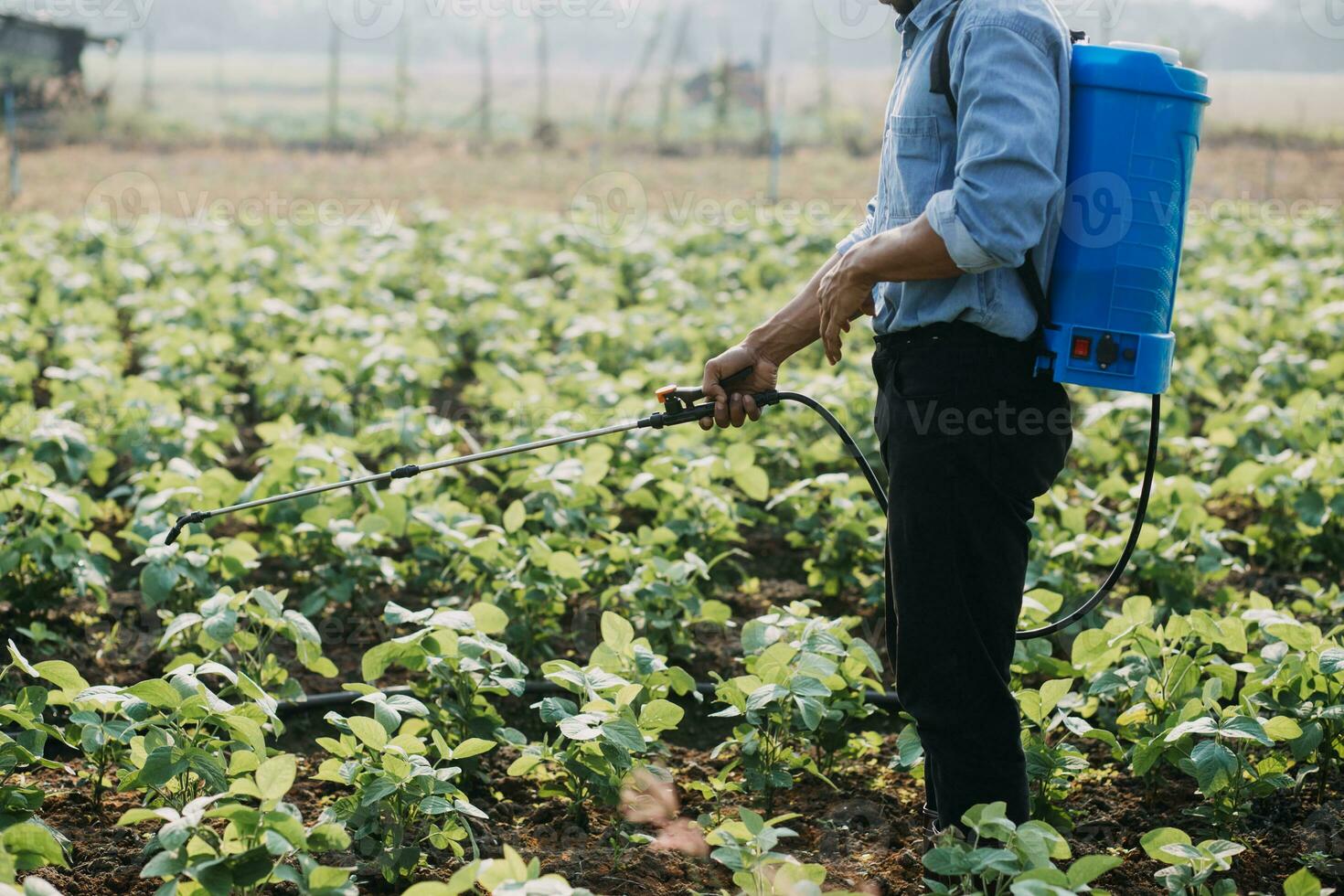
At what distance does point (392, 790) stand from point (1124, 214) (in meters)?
1.57

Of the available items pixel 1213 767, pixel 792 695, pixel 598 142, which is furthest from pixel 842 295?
pixel 598 142

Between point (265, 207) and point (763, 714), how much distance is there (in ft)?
37.1

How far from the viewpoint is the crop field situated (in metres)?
2.33

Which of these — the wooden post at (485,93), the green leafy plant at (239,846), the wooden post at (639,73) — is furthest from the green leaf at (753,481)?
the wooden post at (639,73)

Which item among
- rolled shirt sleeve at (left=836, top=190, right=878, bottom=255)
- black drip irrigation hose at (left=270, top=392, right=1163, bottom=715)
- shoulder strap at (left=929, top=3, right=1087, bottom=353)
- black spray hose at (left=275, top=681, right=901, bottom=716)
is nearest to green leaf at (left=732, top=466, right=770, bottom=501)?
black drip irrigation hose at (left=270, top=392, right=1163, bottom=715)

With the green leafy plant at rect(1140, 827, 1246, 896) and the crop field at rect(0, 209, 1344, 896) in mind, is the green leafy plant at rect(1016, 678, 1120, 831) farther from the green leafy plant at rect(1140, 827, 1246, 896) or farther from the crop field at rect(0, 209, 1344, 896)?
the green leafy plant at rect(1140, 827, 1246, 896)

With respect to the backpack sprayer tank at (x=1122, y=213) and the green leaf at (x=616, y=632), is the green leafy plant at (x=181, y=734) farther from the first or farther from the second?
the backpack sprayer tank at (x=1122, y=213)

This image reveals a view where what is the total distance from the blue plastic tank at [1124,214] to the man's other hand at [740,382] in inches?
23.6

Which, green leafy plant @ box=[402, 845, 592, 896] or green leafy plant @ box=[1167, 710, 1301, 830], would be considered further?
green leafy plant @ box=[1167, 710, 1301, 830]

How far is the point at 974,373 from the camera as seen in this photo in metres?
2.13

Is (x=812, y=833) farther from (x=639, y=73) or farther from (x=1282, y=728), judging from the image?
(x=639, y=73)

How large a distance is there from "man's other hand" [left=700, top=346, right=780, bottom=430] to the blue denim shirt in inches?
15.6

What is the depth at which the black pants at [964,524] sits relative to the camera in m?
2.14

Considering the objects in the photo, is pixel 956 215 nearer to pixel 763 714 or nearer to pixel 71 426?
pixel 763 714
